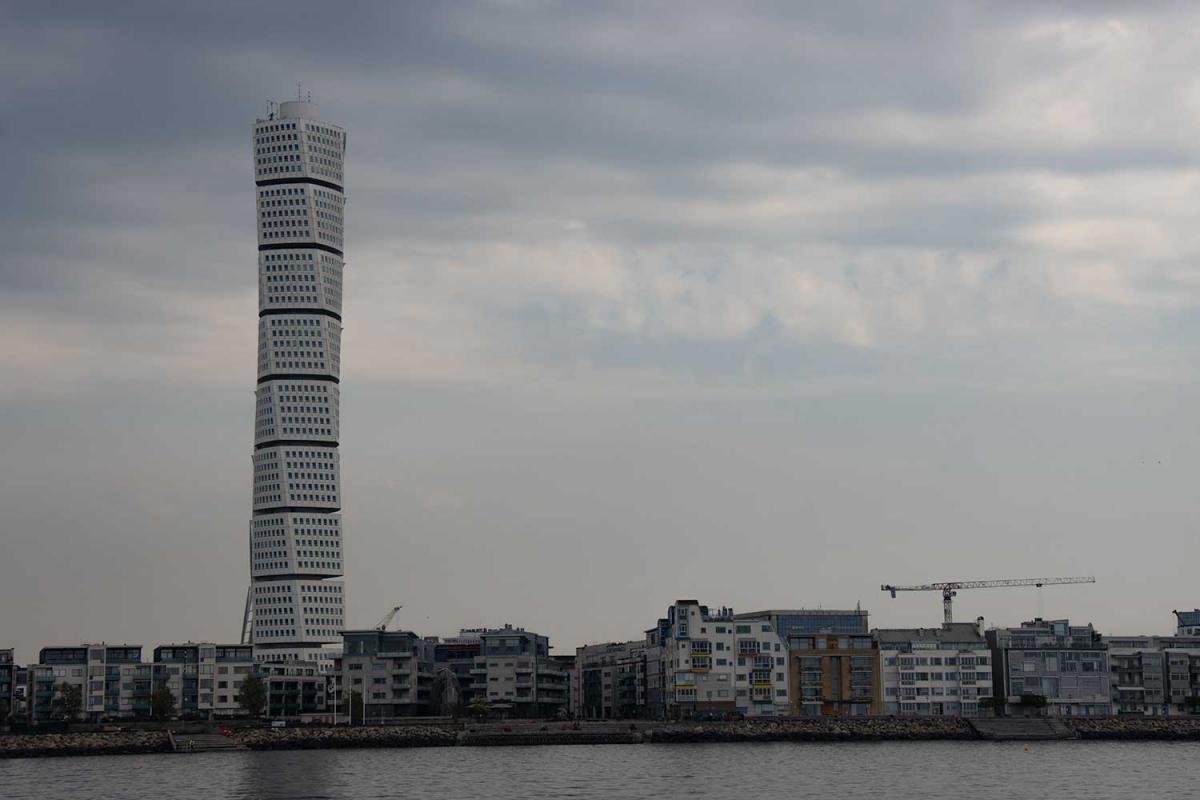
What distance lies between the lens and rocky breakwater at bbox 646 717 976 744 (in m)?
164

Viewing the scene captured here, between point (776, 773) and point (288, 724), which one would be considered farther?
point (288, 724)

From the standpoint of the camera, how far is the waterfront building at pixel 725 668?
18838cm

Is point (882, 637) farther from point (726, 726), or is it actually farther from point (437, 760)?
point (437, 760)

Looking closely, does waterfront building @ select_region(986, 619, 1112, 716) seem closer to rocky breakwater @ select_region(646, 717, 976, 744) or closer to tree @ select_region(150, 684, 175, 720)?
rocky breakwater @ select_region(646, 717, 976, 744)

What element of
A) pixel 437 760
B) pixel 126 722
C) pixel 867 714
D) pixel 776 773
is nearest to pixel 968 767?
pixel 776 773

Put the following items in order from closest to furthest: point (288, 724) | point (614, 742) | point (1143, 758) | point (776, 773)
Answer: point (776, 773), point (1143, 758), point (614, 742), point (288, 724)

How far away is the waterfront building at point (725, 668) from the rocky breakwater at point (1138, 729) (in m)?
29.7

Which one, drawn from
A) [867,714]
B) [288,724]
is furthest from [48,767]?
[867,714]

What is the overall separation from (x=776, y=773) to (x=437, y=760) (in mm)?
31119

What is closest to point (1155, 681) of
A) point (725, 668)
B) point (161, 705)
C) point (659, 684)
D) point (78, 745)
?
point (725, 668)

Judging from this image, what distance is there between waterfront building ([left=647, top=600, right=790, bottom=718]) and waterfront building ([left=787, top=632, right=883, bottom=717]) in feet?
4.81

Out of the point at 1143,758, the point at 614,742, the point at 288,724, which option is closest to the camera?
the point at 1143,758

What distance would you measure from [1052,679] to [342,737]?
73456 millimetres

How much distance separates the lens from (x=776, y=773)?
124375 mm
